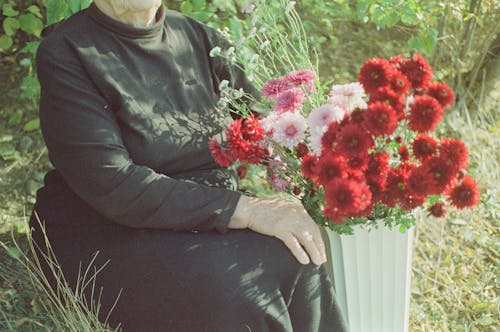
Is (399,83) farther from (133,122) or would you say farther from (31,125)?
(31,125)

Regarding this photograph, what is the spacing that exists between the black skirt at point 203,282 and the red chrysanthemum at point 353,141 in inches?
15.5

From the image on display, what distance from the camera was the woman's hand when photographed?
5.98ft

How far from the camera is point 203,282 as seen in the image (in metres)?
1.76

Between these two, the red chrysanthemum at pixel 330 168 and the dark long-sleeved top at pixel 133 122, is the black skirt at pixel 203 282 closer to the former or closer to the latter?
the dark long-sleeved top at pixel 133 122

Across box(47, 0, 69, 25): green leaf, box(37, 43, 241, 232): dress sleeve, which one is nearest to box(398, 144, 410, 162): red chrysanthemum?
box(37, 43, 241, 232): dress sleeve

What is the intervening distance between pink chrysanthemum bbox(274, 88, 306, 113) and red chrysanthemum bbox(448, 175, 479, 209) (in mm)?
472

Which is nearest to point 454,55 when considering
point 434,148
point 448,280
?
point 448,280

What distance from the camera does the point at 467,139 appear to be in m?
3.83

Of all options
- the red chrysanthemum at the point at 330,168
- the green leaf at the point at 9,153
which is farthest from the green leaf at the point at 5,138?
the red chrysanthemum at the point at 330,168

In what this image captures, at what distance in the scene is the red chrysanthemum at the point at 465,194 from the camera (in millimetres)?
1637

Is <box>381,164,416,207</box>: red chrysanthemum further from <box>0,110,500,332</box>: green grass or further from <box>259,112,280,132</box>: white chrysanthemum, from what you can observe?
<box>0,110,500,332</box>: green grass

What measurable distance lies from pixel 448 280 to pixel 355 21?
6.99 feet

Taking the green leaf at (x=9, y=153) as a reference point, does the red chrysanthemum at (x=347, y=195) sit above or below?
above

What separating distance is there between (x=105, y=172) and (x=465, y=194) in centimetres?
94
